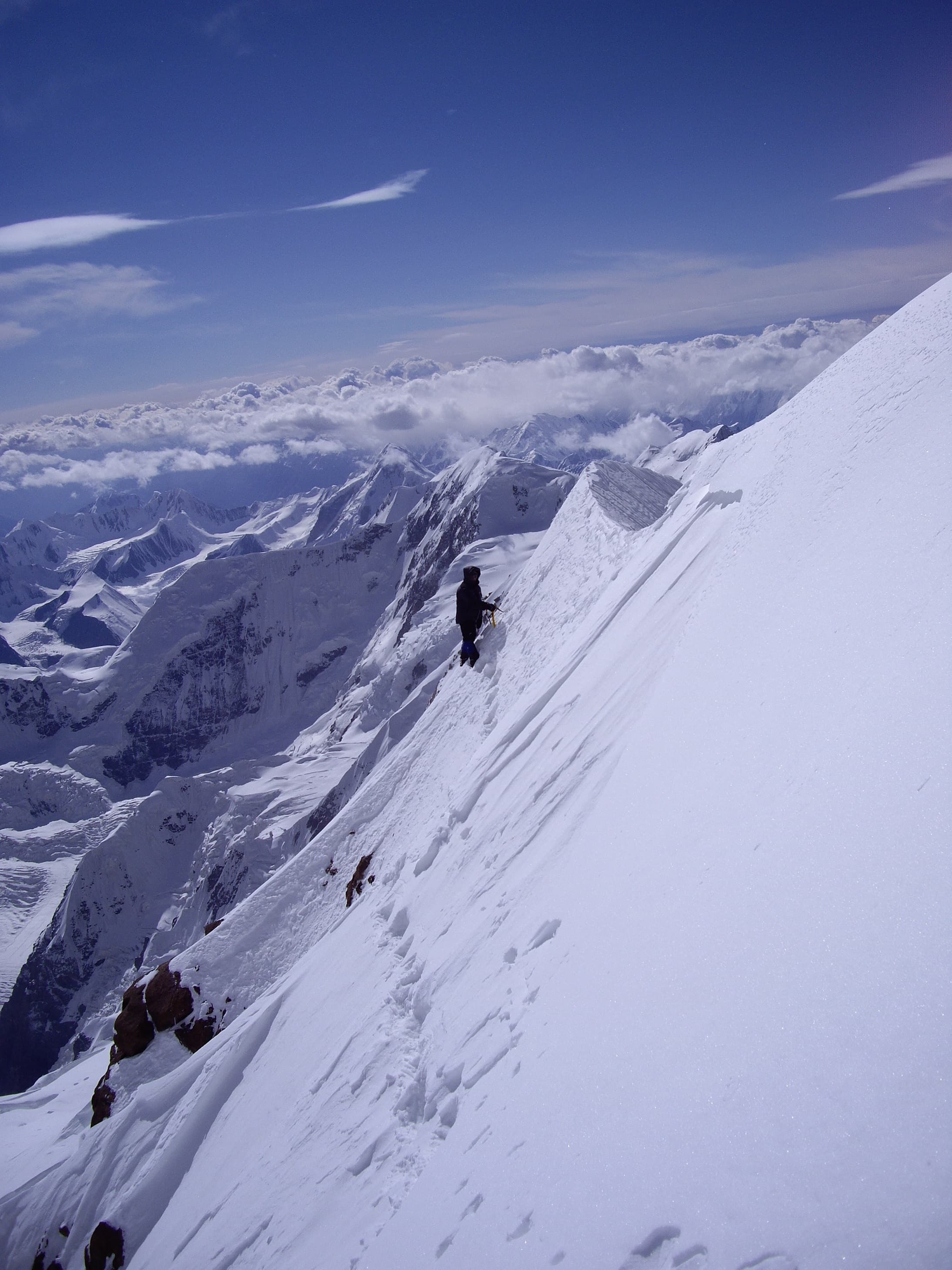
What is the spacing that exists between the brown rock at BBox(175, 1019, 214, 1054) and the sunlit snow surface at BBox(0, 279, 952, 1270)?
373cm

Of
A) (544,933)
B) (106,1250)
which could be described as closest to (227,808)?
(106,1250)

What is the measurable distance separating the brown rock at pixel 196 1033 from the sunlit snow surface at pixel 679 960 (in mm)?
3729

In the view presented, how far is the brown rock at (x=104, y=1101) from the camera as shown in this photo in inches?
798

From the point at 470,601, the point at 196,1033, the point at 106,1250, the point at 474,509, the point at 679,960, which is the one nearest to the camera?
the point at 679,960

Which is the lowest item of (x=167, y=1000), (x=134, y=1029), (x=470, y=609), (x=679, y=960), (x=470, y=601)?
(x=134, y=1029)

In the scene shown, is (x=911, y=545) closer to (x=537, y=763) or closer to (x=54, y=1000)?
(x=537, y=763)

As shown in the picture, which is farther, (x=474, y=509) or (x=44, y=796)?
(x=44, y=796)

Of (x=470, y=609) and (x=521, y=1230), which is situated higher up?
(x=470, y=609)

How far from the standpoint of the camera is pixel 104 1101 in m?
20.7

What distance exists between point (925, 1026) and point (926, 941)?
0.49 m

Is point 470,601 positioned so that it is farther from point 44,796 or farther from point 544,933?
point 44,796

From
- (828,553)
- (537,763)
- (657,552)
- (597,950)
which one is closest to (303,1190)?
(597,950)

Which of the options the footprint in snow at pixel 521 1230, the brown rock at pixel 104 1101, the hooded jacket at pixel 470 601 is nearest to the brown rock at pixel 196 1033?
the brown rock at pixel 104 1101

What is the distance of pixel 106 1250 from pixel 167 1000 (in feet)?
23.0
